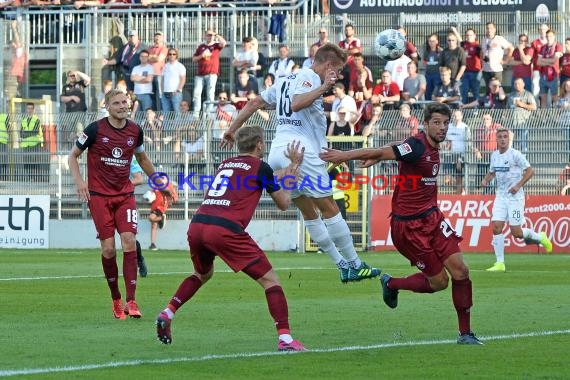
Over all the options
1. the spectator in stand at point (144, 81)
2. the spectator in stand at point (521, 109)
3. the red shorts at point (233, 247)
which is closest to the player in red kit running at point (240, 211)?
the red shorts at point (233, 247)

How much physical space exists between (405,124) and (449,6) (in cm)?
524

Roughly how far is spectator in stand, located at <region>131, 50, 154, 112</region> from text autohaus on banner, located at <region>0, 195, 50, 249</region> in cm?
366

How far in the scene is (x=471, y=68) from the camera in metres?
29.4

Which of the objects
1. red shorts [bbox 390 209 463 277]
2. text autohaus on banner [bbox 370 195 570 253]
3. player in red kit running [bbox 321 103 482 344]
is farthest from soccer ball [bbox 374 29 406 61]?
red shorts [bbox 390 209 463 277]

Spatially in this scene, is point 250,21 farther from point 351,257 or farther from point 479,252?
point 351,257

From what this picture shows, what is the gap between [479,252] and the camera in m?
27.4

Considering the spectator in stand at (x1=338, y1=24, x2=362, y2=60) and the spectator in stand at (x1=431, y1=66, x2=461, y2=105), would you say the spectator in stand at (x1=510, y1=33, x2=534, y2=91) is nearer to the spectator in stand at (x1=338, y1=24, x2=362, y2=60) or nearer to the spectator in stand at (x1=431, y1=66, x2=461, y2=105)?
the spectator in stand at (x1=431, y1=66, x2=461, y2=105)

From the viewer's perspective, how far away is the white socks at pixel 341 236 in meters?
13.7

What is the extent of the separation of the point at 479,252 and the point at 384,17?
24.5 feet

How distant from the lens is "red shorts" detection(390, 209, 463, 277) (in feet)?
35.7

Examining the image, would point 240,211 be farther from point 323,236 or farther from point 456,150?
point 456,150

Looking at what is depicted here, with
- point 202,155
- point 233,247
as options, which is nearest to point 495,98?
point 202,155

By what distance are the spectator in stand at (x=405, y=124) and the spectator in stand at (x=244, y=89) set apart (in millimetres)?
4168

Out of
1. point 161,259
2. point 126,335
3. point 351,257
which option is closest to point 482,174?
point 161,259
